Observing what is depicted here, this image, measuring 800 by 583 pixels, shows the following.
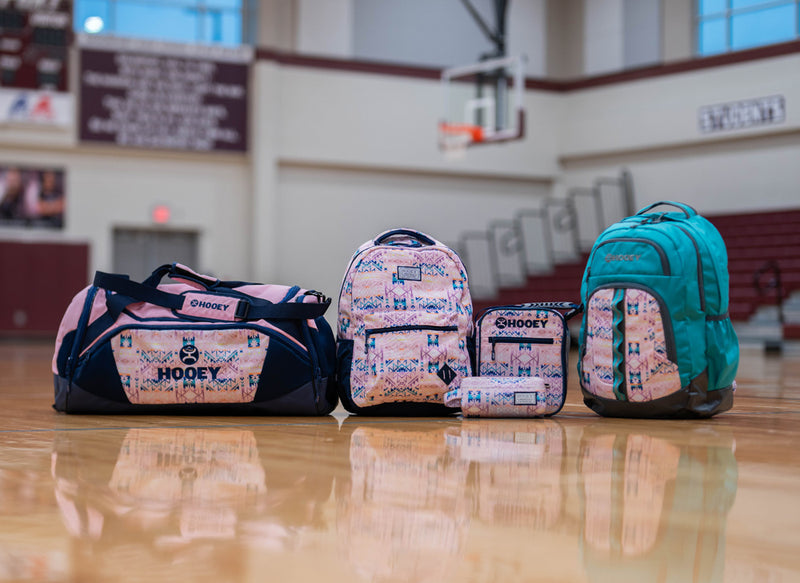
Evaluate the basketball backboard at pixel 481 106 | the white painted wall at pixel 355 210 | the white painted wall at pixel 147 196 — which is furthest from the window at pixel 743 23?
the white painted wall at pixel 147 196

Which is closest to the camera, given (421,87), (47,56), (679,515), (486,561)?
(486,561)

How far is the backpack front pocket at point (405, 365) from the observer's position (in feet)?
8.64

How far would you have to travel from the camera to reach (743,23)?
453 inches

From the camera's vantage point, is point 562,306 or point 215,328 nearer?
point 215,328

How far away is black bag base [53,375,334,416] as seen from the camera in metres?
2.64

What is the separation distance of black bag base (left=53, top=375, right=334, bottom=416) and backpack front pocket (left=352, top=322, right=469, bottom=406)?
12cm

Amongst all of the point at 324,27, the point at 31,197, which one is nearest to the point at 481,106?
the point at 324,27

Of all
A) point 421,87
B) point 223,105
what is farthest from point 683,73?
point 223,105

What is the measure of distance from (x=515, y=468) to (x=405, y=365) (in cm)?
101

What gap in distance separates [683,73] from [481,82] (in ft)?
8.55

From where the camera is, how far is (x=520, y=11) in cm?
1298

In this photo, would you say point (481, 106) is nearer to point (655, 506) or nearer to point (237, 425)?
point (237, 425)

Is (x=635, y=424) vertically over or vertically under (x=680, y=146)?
under

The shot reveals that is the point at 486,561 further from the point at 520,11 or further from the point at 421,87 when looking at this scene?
the point at 520,11
